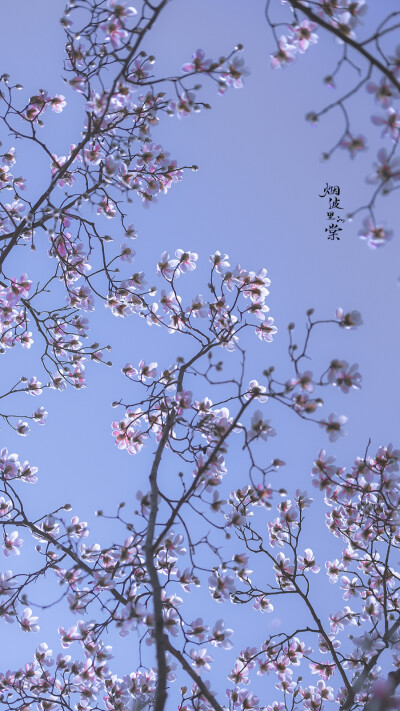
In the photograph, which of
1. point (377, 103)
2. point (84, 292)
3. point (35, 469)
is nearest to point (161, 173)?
point (84, 292)

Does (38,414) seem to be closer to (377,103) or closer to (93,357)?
(93,357)

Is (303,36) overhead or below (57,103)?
below

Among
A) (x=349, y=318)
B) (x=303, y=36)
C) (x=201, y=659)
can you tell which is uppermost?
(x=303, y=36)

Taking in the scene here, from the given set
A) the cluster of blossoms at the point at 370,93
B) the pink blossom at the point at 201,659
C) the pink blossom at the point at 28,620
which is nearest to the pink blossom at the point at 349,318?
the cluster of blossoms at the point at 370,93

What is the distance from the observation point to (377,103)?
2904 mm

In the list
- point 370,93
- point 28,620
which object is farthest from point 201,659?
point 370,93

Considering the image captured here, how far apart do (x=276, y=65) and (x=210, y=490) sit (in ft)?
9.60

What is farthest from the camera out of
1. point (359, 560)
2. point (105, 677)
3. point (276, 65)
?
point (359, 560)

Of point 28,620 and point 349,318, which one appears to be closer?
point 349,318

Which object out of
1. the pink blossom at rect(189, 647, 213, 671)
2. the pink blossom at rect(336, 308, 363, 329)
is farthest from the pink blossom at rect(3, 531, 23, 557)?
the pink blossom at rect(336, 308, 363, 329)

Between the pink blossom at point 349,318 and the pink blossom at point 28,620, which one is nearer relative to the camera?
the pink blossom at point 349,318

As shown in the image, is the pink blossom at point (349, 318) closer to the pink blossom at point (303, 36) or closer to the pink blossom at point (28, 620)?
the pink blossom at point (303, 36)

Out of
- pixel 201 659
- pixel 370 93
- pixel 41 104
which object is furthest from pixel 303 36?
pixel 201 659

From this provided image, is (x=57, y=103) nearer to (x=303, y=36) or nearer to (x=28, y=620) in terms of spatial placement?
(x=303, y=36)
